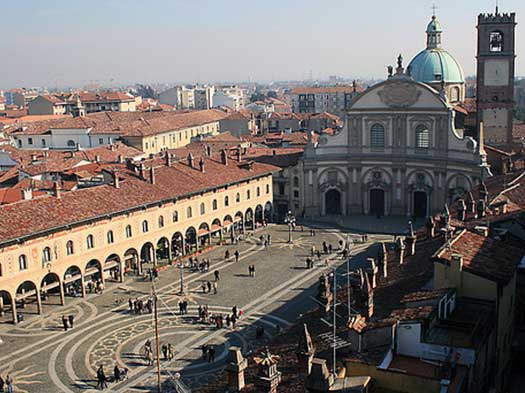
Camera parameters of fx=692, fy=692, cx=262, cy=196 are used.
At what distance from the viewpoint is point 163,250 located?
194 ft

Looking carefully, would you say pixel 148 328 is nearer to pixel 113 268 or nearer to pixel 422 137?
pixel 113 268

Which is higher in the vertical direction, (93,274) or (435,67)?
(435,67)

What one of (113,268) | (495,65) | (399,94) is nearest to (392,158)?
(399,94)

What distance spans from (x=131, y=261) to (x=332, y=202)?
27777mm

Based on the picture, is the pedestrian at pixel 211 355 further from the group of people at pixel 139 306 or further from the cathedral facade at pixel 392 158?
the cathedral facade at pixel 392 158

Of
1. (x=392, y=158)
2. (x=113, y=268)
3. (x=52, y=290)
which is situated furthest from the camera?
(x=392, y=158)

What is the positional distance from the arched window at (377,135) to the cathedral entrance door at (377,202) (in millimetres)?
4973

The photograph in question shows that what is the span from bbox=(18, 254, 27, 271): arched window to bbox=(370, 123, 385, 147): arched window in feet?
136

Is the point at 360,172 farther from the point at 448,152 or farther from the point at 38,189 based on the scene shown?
the point at 38,189

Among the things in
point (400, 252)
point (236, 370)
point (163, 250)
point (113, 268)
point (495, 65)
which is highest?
point (495, 65)

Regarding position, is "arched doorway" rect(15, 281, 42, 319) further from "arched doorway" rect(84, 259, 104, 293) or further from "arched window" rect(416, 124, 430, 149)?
"arched window" rect(416, 124, 430, 149)

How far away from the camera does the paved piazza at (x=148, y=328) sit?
3578 centimetres

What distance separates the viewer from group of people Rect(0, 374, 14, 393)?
110 ft

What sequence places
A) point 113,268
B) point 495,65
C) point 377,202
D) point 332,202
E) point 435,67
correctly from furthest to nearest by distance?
point 435,67, point 332,202, point 377,202, point 495,65, point 113,268
